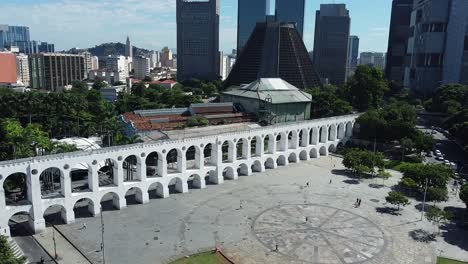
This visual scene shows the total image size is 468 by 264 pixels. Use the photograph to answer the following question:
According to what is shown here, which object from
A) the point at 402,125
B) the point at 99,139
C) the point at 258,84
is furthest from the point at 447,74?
the point at 99,139

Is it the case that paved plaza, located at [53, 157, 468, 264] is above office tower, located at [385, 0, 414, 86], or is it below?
below

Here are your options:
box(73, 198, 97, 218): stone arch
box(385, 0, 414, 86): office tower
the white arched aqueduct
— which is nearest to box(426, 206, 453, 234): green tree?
the white arched aqueduct

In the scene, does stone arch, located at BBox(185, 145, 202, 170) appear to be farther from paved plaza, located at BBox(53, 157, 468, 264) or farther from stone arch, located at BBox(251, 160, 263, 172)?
stone arch, located at BBox(251, 160, 263, 172)

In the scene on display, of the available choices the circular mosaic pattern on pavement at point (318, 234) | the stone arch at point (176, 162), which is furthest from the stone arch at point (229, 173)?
the circular mosaic pattern on pavement at point (318, 234)

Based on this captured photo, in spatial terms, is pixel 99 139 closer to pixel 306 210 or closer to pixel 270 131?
pixel 270 131

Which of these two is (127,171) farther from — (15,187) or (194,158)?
(15,187)

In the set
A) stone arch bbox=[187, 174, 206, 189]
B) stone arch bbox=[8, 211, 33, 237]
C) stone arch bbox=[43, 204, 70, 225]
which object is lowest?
stone arch bbox=[8, 211, 33, 237]
